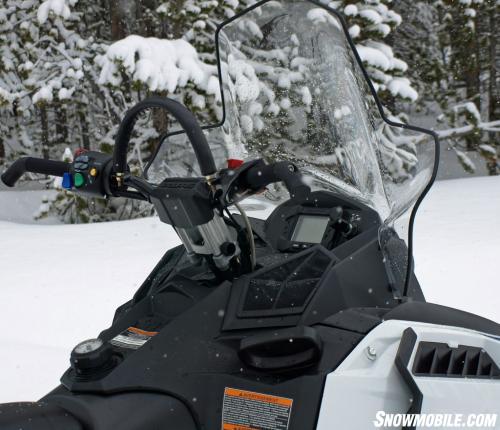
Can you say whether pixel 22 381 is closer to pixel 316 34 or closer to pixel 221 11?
pixel 316 34

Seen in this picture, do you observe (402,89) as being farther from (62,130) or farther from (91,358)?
(62,130)

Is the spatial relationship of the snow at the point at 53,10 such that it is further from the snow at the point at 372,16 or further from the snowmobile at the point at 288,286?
the snowmobile at the point at 288,286

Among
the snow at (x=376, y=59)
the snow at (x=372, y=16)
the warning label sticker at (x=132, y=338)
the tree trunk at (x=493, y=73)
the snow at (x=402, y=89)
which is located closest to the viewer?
the warning label sticker at (x=132, y=338)

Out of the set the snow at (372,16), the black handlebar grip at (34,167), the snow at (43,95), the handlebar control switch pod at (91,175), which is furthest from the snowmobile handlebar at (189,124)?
the snow at (43,95)

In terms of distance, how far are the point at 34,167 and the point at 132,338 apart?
0.55m

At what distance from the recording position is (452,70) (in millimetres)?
14930

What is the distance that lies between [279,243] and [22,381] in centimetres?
200

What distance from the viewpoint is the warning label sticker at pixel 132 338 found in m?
1.48

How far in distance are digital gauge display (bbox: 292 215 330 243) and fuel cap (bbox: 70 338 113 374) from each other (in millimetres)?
606

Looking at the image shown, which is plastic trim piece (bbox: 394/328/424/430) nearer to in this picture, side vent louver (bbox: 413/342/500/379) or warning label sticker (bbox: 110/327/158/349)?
side vent louver (bbox: 413/342/500/379)

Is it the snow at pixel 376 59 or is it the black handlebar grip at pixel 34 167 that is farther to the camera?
the snow at pixel 376 59

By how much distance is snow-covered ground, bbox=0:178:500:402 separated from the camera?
355cm

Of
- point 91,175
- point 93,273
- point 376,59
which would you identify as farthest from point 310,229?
point 376,59

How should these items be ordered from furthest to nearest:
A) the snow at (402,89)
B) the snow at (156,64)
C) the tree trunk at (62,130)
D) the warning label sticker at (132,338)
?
the tree trunk at (62,130)
the snow at (402,89)
the snow at (156,64)
the warning label sticker at (132,338)
